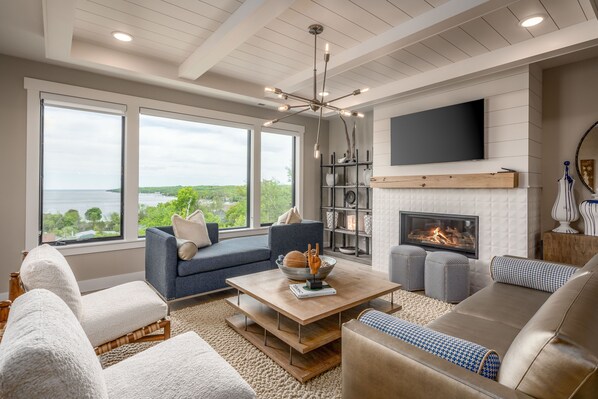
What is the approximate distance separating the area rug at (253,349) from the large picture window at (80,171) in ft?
5.65

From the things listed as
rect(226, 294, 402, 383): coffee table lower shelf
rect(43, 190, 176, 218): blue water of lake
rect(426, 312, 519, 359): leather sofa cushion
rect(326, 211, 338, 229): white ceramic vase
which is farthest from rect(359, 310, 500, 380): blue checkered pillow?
rect(326, 211, 338, 229): white ceramic vase

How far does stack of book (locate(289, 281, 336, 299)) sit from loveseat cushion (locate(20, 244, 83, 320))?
4.33 feet

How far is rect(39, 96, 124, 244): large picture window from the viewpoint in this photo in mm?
3514

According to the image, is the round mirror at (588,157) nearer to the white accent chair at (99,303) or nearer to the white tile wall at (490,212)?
the white tile wall at (490,212)

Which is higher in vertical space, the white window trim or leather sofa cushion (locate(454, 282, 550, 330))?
the white window trim

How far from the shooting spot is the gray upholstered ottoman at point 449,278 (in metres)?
3.28

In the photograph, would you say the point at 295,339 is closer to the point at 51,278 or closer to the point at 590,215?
the point at 51,278

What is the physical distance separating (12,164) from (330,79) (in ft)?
12.0

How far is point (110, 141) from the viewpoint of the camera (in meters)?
3.89

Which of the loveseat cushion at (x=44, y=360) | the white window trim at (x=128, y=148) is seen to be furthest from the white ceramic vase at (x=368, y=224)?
the loveseat cushion at (x=44, y=360)

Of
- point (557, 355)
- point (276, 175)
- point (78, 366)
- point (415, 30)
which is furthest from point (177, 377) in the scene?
point (276, 175)

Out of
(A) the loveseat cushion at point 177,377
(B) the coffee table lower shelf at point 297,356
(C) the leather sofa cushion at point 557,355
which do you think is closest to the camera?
(C) the leather sofa cushion at point 557,355

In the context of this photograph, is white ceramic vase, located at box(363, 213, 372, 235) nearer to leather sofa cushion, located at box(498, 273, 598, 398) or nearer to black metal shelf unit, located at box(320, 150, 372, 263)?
black metal shelf unit, located at box(320, 150, 372, 263)

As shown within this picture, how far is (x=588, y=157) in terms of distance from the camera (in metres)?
3.35
